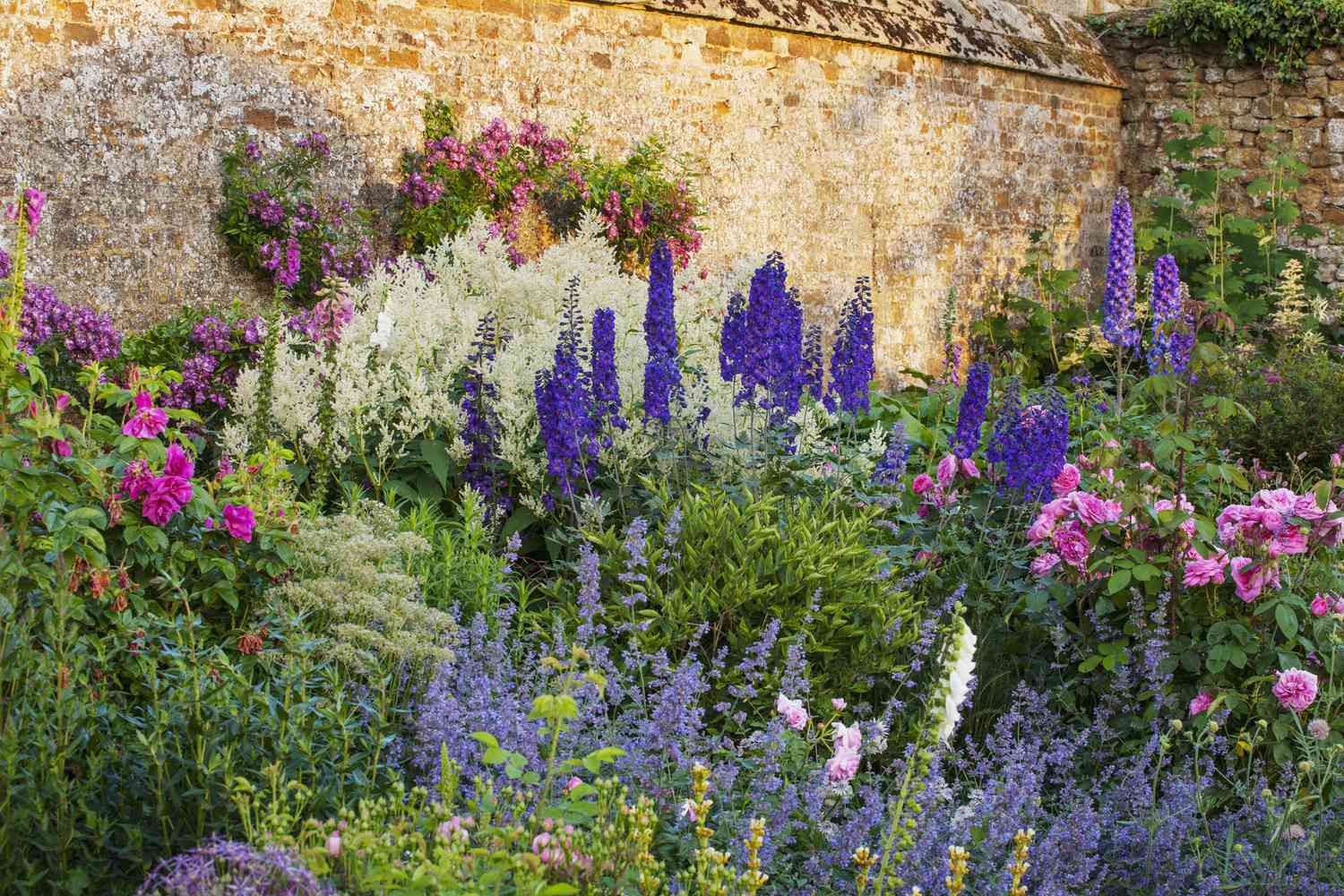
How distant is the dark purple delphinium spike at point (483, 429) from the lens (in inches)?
199

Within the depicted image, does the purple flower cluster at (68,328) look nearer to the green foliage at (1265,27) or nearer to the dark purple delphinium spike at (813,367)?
the dark purple delphinium spike at (813,367)

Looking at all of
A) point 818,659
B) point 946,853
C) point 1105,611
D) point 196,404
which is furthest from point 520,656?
point 196,404

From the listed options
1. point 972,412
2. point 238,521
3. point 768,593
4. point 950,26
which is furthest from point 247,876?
point 950,26

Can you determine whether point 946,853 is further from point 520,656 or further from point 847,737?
point 520,656

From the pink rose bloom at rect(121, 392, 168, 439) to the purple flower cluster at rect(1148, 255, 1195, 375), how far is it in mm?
4716

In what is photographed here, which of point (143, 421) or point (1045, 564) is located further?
point (1045, 564)

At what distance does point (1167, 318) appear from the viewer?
6.91 meters

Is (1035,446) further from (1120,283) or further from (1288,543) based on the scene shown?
(1120,283)

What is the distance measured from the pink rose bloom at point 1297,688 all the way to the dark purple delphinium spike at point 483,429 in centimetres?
261

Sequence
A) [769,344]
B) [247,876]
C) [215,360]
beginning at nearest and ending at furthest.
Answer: [247,876] → [769,344] → [215,360]

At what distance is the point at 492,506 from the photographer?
500cm

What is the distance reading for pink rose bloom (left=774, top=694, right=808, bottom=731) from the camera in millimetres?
3338

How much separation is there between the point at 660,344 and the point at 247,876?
3071mm

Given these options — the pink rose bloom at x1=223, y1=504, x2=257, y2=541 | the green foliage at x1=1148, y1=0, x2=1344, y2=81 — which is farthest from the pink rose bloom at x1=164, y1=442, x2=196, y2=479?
the green foliage at x1=1148, y1=0, x2=1344, y2=81
